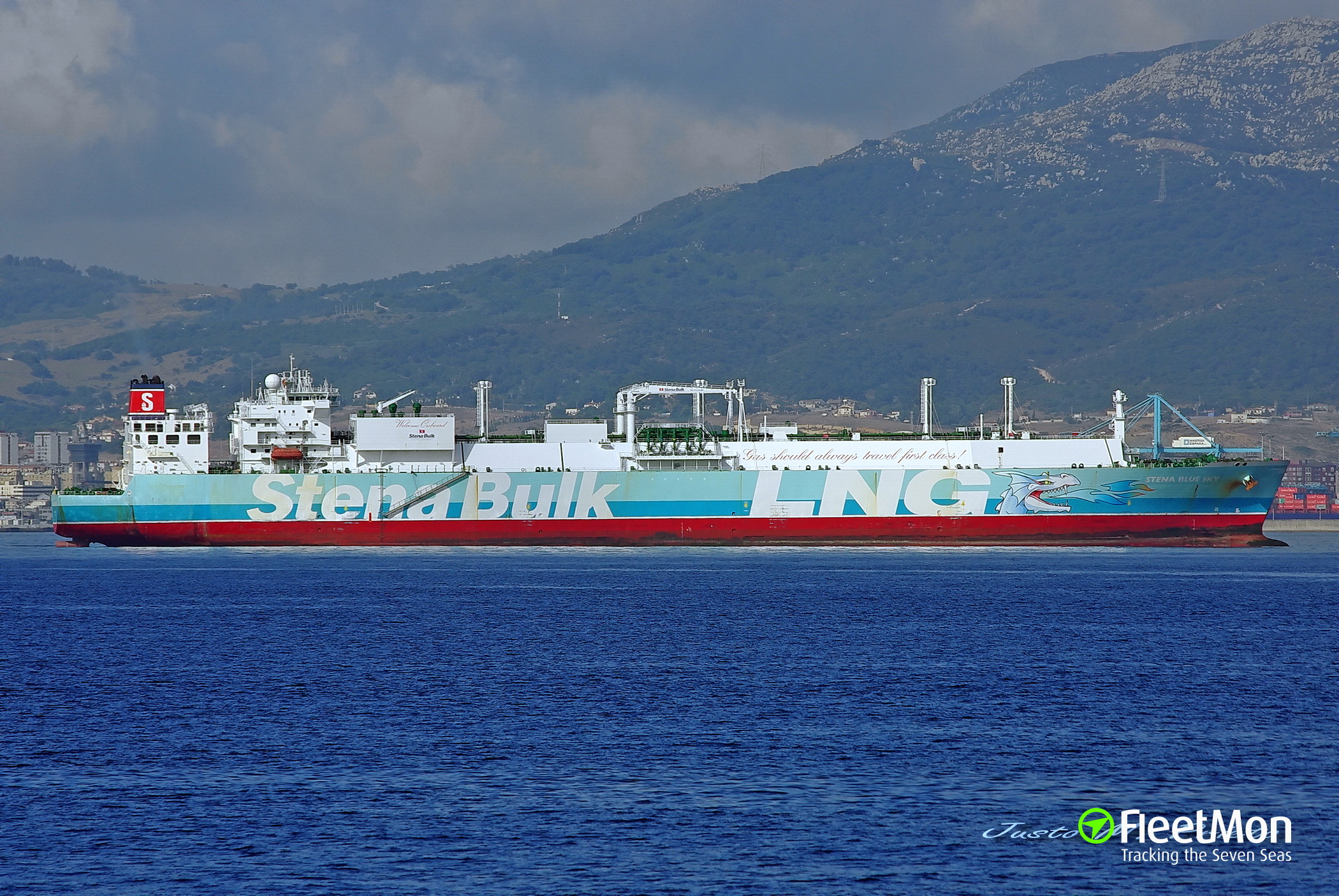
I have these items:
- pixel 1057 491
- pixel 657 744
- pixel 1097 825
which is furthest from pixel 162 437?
pixel 1097 825

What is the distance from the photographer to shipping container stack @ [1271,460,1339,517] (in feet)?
506

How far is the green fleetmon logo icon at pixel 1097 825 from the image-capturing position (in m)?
19.2

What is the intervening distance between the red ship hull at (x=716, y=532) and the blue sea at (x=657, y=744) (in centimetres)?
2007

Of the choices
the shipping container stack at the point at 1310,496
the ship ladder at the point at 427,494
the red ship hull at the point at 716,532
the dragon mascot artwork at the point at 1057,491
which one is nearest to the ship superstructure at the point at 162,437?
the red ship hull at the point at 716,532

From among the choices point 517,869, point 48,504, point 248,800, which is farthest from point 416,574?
point 48,504

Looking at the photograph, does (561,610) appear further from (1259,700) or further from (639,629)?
(1259,700)

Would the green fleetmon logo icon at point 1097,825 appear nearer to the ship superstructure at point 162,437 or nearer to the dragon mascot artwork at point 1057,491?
the dragon mascot artwork at point 1057,491

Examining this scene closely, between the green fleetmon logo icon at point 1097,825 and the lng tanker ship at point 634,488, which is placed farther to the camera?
the lng tanker ship at point 634,488

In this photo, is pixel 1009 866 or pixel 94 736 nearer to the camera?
pixel 1009 866

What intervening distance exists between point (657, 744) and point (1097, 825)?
7.62 meters

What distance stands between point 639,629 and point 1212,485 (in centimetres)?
3793

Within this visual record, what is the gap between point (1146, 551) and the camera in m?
79.8

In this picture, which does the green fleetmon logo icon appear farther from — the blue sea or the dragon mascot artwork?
the dragon mascot artwork

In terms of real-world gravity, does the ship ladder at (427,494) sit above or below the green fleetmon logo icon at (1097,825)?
above
